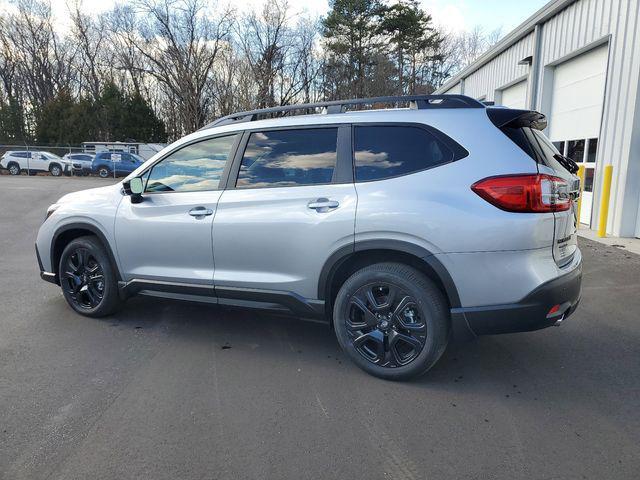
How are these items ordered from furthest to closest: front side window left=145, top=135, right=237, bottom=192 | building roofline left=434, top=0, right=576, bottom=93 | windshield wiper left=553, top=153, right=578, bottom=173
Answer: building roofline left=434, top=0, right=576, bottom=93 < front side window left=145, top=135, right=237, bottom=192 < windshield wiper left=553, top=153, right=578, bottom=173

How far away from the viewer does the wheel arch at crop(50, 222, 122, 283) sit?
14.2 ft

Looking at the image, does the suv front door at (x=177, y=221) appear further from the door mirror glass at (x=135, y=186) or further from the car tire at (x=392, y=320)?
the car tire at (x=392, y=320)

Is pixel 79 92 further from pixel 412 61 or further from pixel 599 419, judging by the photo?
pixel 599 419

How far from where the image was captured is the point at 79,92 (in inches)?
2058

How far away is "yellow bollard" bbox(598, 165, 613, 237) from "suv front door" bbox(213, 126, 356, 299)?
24.2 ft

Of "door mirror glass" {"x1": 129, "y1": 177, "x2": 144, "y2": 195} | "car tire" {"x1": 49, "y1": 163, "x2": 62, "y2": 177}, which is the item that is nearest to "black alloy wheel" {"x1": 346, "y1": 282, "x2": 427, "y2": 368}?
"door mirror glass" {"x1": 129, "y1": 177, "x2": 144, "y2": 195}

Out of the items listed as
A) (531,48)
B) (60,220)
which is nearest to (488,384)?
(60,220)

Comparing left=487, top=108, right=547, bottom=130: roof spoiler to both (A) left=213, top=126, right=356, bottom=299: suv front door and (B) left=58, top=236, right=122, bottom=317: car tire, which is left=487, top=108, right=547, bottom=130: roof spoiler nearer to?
(A) left=213, top=126, right=356, bottom=299: suv front door

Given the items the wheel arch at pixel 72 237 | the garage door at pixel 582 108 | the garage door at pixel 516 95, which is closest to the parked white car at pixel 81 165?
the garage door at pixel 516 95

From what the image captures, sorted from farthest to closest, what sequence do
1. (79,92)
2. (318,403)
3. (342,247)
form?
(79,92) < (342,247) < (318,403)

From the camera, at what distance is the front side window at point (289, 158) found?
3475 mm

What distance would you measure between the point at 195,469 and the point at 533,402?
82.4 inches

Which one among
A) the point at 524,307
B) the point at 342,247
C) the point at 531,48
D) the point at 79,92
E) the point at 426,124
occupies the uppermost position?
the point at 79,92

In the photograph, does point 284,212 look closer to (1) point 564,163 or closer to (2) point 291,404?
(2) point 291,404
